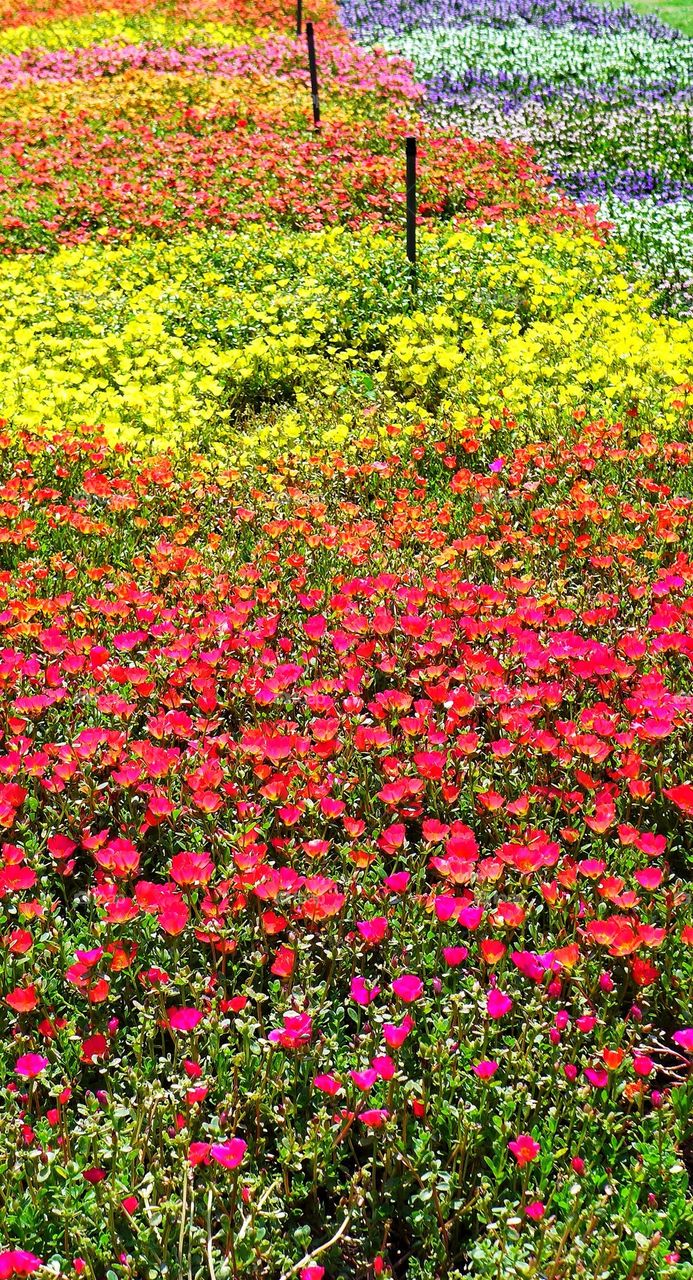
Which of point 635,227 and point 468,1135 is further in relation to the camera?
point 635,227

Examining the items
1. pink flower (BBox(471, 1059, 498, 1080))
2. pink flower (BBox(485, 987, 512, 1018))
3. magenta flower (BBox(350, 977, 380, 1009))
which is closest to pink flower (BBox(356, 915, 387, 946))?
magenta flower (BBox(350, 977, 380, 1009))

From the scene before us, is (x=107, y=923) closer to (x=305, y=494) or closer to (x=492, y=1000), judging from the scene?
(x=492, y=1000)

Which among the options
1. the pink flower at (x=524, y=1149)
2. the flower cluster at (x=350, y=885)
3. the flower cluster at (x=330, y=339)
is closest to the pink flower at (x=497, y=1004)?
the flower cluster at (x=350, y=885)

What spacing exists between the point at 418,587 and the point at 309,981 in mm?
1896

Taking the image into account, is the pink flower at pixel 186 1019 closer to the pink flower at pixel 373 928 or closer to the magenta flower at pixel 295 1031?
the magenta flower at pixel 295 1031

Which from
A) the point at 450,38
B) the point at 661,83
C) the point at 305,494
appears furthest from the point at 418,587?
the point at 450,38

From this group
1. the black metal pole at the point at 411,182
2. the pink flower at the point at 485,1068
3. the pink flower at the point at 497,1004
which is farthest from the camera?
the black metal pole at the point at 411,182

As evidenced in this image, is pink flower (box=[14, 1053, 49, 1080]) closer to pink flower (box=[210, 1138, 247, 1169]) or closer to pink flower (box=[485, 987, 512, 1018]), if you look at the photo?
pink flower (box=[210, 1138, 247, 1169])

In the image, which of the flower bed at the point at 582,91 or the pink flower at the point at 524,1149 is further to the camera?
the flower bed at the point at 582,91

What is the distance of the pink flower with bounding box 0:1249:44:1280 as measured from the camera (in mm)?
1805

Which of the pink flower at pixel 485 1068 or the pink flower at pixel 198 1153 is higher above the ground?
the pink flower at pixel 485 1068

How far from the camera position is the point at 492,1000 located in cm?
221

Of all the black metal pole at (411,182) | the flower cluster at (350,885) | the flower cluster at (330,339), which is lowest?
the flower cluster at (350,885)

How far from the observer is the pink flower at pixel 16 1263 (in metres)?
1.80
